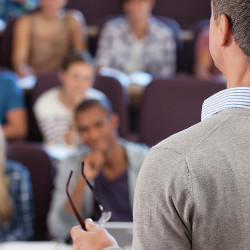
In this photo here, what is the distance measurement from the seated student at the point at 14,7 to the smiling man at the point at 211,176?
342cm

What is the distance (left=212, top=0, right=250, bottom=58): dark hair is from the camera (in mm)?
575

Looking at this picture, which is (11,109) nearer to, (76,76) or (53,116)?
(53,116)

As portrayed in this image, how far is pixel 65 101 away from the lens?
267 centimetres

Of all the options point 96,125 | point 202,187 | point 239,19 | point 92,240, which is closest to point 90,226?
point 92,240

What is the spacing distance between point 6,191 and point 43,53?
169cm

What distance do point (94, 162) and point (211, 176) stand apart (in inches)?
53.0

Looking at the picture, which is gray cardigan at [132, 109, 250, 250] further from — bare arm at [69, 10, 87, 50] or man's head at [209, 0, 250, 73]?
bare arm at [69, 10, 87, 50]

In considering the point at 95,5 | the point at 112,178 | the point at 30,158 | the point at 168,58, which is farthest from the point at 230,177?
the point at 95,5

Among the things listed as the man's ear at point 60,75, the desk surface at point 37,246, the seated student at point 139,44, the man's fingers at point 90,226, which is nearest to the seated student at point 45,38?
the seated student at point 139,44

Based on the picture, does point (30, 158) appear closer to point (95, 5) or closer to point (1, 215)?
point (1, 215)

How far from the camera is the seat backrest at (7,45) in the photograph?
3.52 meters

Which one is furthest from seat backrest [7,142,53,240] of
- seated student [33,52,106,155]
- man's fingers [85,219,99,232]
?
man's fingers [85,219,99,232]

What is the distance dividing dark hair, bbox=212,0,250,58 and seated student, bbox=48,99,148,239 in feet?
3.98

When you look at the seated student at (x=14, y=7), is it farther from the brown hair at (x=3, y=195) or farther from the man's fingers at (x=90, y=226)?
the man's fingers at (x=90, y=226)
